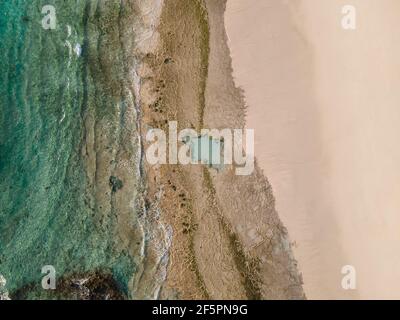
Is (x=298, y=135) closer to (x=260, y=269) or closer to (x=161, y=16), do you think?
(x=260, y=269)

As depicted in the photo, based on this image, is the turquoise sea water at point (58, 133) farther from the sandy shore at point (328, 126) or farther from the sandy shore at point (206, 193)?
the sandy shore at point (328, 126)

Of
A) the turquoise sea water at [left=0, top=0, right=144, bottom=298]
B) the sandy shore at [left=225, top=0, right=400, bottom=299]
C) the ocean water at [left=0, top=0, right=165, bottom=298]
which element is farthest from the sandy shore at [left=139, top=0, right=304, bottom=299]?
the turquoise sea water at [left=0, top=0, right=144, bottom=298]

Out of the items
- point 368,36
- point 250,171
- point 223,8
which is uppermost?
point 223,8

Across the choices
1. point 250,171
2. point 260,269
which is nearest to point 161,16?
point 250,171

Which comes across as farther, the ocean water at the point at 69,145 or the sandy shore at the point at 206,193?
the ocean water at the point at 69,145

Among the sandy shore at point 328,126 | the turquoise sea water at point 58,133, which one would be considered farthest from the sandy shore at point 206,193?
the turquoise sea water at point 58,133

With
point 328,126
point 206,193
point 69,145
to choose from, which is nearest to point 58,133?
point 69,145

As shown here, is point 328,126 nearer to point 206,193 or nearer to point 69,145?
point 206,193
